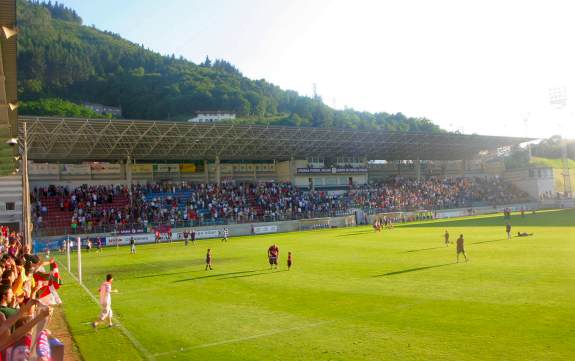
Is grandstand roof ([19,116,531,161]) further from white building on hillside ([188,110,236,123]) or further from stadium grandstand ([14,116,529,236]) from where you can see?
white building on hillside ([188,110,236,123])

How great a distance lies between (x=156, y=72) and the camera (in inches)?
5595

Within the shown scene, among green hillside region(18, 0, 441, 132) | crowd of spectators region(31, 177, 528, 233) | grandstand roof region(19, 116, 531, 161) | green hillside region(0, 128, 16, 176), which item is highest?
green hillside region(18, 0, 441, 132)

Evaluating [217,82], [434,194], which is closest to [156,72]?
[217,82]

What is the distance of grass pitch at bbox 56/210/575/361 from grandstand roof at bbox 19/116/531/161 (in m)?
27.4

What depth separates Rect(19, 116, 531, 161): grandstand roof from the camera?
49906 mm

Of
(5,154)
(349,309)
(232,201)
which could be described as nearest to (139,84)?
(232,201)

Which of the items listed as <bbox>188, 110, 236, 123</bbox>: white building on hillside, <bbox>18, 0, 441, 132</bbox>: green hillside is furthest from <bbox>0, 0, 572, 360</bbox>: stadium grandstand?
<bbox>188, 110, 236, 123</bbox>: white building on hillside

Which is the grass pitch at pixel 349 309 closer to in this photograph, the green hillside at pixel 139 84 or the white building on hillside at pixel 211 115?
the white building on hillside at pixel 211 115

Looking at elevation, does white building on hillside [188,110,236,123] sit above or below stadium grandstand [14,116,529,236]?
above

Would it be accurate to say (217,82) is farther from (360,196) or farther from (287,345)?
(287,345)

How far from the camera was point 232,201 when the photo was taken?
61.9 m

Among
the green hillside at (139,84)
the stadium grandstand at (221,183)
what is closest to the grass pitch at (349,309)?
the stadium grandstand at (221,183)

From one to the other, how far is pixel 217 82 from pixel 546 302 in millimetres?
146866

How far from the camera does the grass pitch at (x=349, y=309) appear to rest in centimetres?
1057
